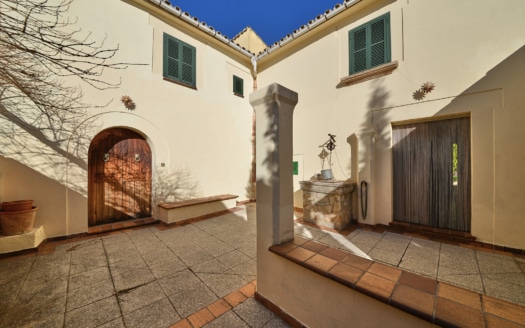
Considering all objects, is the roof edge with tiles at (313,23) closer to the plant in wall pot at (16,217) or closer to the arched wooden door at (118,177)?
the arched wooden door at (118,177)

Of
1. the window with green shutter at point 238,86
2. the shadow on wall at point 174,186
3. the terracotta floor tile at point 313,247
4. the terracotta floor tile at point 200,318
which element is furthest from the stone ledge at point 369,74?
the terracotta floor tile at point 200,318

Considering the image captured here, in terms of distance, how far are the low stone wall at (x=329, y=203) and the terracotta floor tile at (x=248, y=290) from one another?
297 centimetres

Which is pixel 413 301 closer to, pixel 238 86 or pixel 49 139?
pixel 49 139

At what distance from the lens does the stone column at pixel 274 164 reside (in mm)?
2182

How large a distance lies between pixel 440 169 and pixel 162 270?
19.8 feet

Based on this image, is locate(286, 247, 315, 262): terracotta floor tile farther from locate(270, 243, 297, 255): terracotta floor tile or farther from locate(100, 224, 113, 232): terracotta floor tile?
locate(100, 224, 113, 232): terracotta floor tile

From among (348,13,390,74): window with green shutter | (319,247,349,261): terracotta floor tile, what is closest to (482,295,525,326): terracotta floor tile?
(319,247,349,261): terracotta floor tile

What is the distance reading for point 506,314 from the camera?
123cm

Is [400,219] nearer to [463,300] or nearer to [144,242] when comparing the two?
[463,300]

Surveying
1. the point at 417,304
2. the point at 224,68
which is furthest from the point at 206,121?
the point at 417,304

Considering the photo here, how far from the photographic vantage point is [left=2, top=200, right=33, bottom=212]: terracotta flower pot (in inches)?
139

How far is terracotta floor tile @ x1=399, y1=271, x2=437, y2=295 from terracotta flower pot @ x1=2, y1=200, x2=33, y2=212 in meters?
6.03

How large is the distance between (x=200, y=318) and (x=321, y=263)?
4.90 feet

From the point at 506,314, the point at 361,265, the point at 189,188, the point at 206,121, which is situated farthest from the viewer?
the point at 206,121
